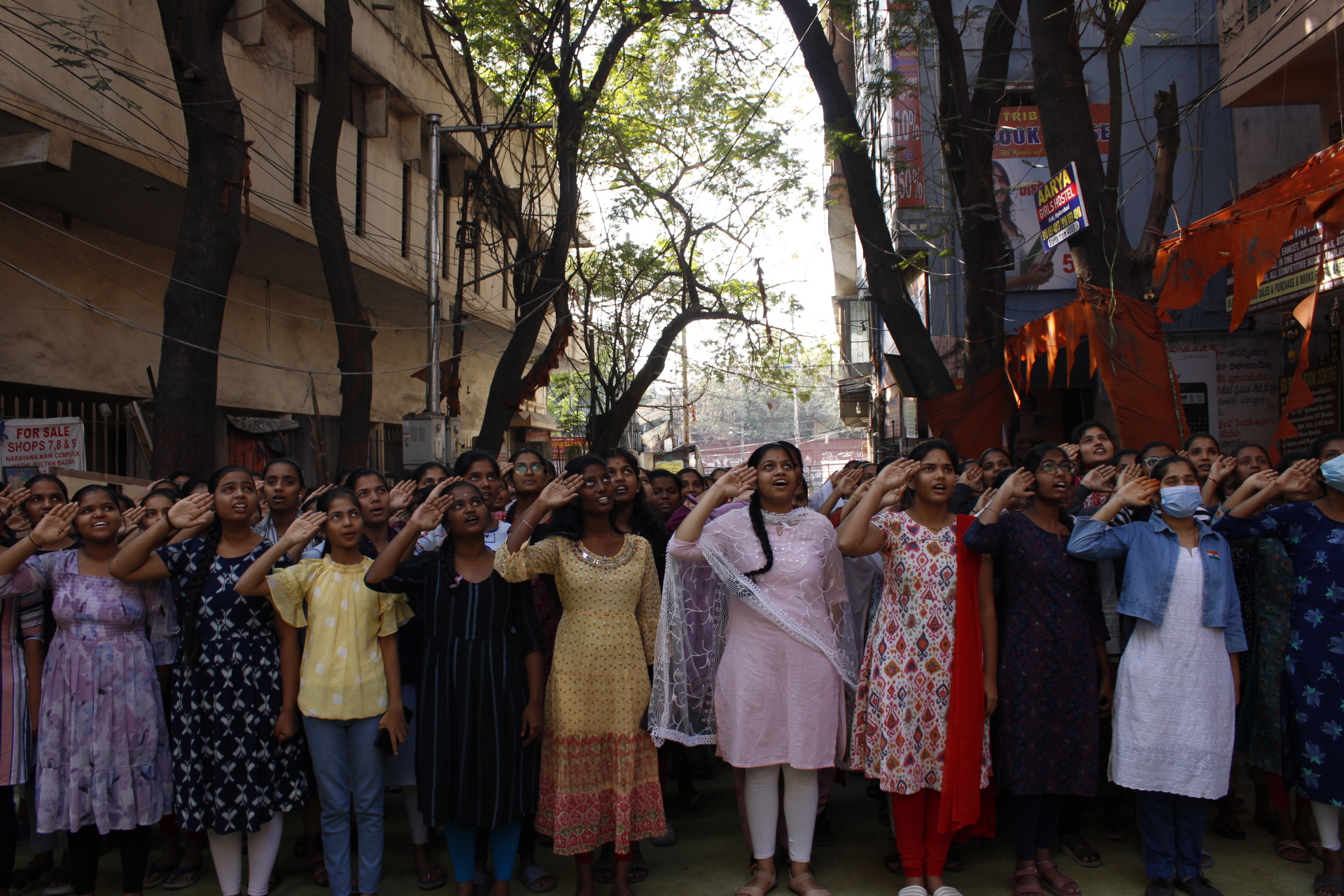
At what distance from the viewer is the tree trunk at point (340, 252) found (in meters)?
9.57

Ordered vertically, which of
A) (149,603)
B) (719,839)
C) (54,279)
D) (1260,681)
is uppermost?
(54,279)

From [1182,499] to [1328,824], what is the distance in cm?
140

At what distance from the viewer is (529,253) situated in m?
11.8

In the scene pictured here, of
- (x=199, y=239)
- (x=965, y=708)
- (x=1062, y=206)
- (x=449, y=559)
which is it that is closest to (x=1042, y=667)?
(x=965, y=708)

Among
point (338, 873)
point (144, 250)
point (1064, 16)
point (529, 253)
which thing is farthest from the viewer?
point (529, 253)

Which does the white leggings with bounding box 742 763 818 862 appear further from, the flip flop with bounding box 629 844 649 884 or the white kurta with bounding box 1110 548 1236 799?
the white kurta with bounding box 1110 548 1236 799

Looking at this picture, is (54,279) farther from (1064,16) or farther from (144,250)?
(1064,16)

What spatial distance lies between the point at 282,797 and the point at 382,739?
17.7 inches

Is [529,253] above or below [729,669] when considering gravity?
above

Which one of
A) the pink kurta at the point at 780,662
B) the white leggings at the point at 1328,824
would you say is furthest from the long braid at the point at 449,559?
the white leggings at the point at 1328,824

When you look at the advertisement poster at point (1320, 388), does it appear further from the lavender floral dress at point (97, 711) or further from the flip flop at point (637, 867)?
the lavender floral dress at point (97, 711)

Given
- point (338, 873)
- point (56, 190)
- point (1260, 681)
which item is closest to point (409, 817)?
point (338, 873)

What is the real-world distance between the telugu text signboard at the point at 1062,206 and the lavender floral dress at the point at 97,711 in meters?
6.21

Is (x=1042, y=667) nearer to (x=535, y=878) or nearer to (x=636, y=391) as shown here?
(x=535, y=878)
